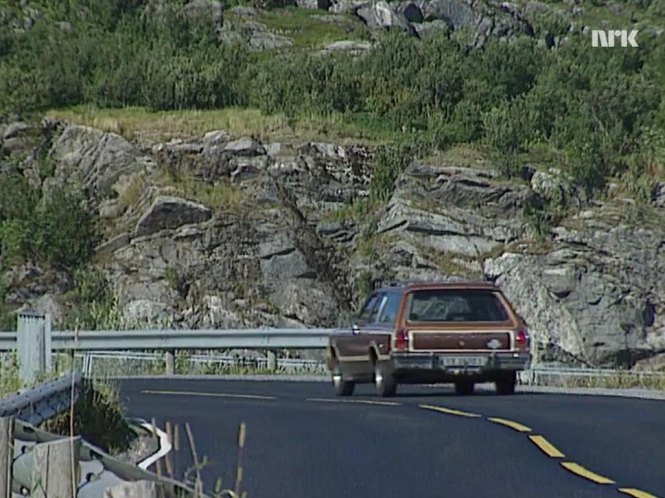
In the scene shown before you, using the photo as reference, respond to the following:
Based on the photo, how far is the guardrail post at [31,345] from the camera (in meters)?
18.2

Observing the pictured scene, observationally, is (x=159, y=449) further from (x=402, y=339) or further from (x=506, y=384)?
(x=506, y=384)

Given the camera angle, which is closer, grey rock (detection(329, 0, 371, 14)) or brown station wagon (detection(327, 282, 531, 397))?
brown station wagon (detection(327, 282, 531, 397))

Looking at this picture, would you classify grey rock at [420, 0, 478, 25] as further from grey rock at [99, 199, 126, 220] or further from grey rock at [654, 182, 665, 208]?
grey rock at [99, 199, 126, 220]

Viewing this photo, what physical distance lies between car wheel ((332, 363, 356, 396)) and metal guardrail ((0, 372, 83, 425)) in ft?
28.2

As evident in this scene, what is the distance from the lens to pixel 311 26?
196 feet

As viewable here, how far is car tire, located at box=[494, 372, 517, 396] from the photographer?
2297cm

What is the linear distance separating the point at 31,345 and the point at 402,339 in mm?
5542

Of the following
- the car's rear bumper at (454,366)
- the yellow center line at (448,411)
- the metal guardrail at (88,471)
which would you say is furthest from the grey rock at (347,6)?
the metal guardrail at (88,471)

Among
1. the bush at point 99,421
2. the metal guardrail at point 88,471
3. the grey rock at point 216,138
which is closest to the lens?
the metal guardrail at point 88,471

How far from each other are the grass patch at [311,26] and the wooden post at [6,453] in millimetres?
48699

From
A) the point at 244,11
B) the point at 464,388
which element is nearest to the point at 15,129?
the point at 244,11

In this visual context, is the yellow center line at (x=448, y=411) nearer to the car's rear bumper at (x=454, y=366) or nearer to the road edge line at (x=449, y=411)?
the road edge line at (x=449, y=411)

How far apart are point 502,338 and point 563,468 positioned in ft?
30.2

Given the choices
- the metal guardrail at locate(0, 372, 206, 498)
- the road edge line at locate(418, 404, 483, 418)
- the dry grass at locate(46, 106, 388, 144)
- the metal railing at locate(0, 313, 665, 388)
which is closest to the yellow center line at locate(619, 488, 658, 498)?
the metal guardrail at locate(0, 372, 206, 498)
